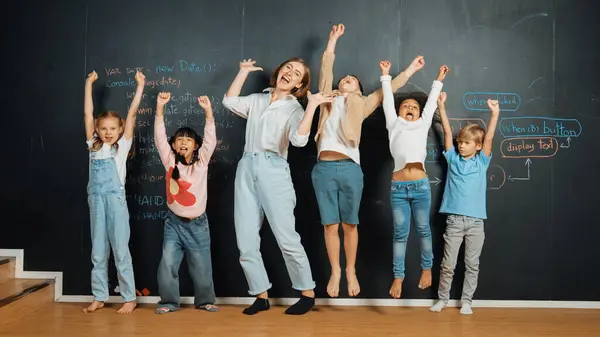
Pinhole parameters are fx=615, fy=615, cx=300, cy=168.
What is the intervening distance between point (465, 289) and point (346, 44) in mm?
1710

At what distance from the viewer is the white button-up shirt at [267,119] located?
3.60 m

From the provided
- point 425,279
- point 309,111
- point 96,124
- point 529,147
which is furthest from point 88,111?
point 529,147

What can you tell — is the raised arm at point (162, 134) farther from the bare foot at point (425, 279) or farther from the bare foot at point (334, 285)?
the bare foot at point (425, 279)

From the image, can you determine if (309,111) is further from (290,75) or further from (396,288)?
(396,288)

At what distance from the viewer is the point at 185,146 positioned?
3.74m

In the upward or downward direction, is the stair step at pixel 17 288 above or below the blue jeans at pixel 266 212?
below

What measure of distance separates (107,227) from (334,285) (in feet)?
4.63

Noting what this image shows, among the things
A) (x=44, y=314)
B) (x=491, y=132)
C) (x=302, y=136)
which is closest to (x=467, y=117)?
(x=491, y=132)

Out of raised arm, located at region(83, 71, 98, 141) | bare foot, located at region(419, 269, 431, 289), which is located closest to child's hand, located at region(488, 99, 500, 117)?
bare foot, located at region(419, 269, 431, 289)

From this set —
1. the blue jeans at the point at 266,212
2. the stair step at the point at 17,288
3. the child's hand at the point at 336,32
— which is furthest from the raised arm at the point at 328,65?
the stair step at the point at 17,288

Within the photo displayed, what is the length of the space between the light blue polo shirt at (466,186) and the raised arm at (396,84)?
558 mm

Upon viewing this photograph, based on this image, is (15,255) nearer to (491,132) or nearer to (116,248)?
(116,248)

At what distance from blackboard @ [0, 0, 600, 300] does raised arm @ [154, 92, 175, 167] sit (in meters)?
0.26

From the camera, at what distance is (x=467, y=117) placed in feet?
13.0
